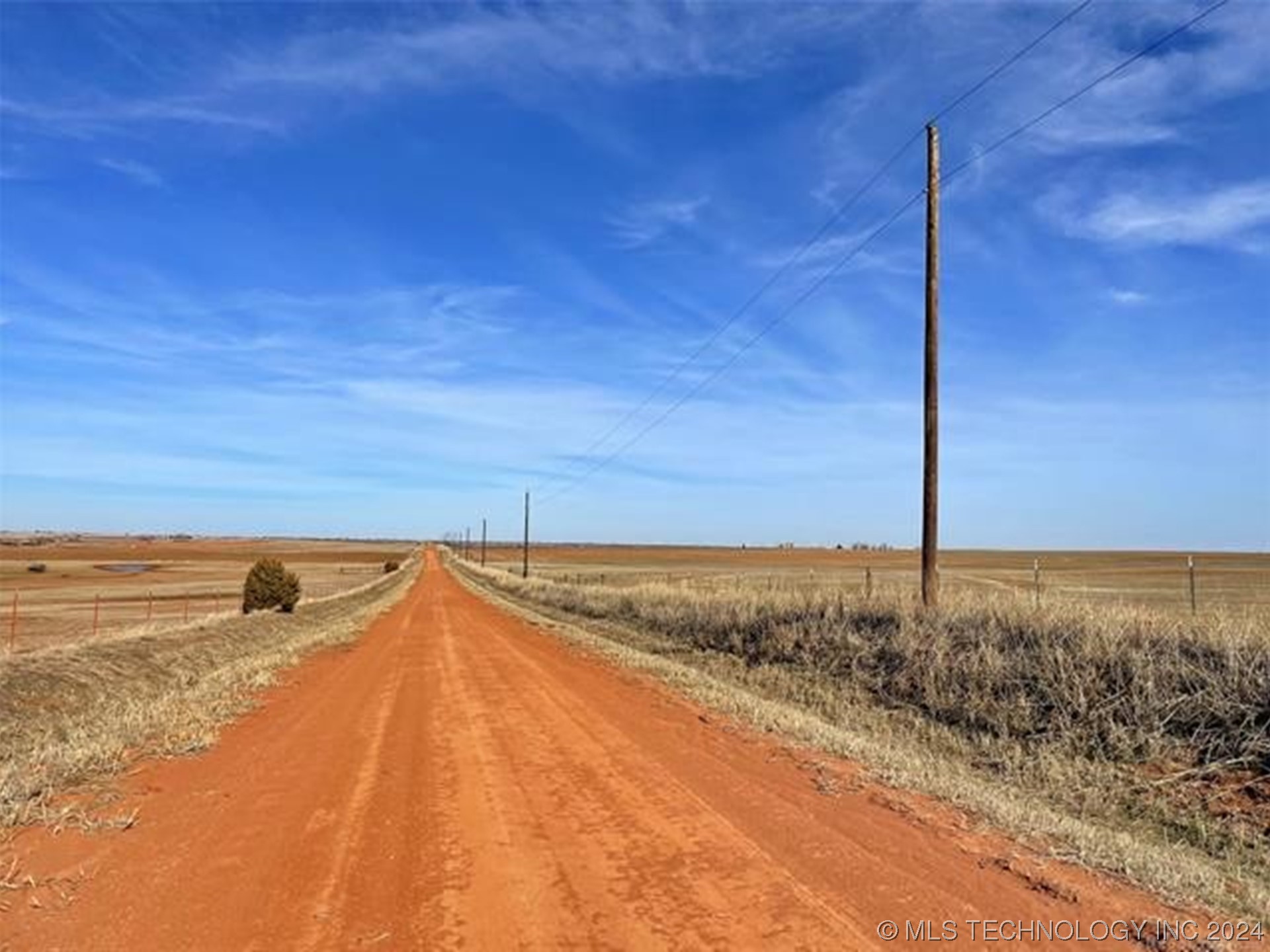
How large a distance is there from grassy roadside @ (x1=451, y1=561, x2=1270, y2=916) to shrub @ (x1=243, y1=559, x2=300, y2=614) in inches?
829

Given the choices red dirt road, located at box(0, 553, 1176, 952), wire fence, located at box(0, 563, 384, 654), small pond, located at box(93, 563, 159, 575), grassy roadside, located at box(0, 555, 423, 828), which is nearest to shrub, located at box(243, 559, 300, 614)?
wire fence, located at box(0, 563, 384, 654)

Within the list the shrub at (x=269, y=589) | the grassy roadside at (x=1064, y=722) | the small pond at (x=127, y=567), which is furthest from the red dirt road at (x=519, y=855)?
the small pond at (x=127, y=567)

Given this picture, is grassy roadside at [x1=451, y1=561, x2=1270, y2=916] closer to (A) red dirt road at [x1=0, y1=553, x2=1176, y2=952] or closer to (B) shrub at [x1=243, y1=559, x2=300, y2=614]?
(A) red dirt road at [x1=0, y1=553, x2=1176, y2=952]

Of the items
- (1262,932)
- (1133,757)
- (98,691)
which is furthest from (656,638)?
(1262,932)

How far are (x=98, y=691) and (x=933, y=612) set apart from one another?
13.1 metres

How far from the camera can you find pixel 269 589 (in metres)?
35.3

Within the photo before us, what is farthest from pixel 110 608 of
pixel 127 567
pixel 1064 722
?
pixel 127 567

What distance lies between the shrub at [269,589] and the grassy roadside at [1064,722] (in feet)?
69.1

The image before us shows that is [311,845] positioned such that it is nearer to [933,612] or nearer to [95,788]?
[95,788]

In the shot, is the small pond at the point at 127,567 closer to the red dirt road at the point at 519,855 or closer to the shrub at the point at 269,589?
the shrub at the point at 269,589

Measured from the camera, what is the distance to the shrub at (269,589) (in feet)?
115

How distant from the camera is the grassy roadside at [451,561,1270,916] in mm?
7609

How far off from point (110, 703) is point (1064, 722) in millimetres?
12694

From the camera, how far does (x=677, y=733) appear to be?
1137cm
